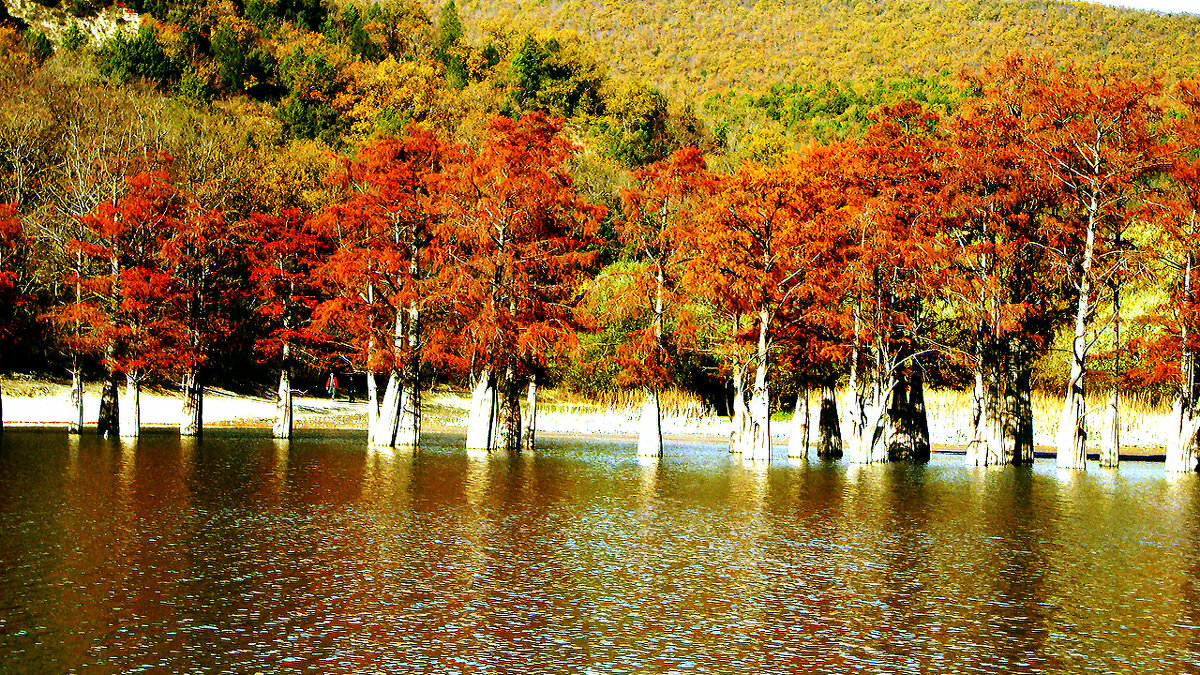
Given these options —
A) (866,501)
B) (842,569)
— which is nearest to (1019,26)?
(866,501)

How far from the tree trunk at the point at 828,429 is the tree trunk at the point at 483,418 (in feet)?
61.8

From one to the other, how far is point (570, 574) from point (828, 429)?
43.8 m

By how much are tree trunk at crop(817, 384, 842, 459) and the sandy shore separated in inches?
395

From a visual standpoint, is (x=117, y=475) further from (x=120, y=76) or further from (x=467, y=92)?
(x=467, y=92)

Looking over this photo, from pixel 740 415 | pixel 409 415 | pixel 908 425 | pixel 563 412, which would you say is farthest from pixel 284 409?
pixel 908 425

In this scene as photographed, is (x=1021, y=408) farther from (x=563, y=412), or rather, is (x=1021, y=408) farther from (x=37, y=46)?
(x=37, y=46)

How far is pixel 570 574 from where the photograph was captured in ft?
78.1

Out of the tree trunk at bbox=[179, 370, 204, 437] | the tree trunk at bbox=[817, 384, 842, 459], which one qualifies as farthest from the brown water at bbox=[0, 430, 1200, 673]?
the tree trunk at bbox=[817, 384, 842, 459]

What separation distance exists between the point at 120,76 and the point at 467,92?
123ft

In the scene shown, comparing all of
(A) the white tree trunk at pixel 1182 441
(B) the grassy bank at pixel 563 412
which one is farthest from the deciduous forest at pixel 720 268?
(B) the grassy bank at pixel 563 412

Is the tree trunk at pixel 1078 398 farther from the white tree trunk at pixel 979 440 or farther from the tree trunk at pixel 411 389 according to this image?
the tree trunk at pixel 411 389

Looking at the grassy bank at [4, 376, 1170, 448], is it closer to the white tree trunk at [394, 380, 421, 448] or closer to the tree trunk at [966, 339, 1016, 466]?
the tree trunk at [966, 339, 1016, 466]

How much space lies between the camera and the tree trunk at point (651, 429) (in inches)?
2247

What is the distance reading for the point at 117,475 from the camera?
129 ft
